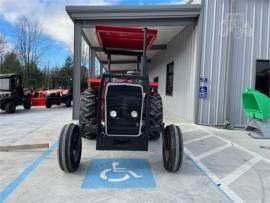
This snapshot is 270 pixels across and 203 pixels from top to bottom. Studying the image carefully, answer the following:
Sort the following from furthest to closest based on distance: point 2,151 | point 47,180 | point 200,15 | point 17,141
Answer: point 200,15
point 17,141
point 2,151
point 47,180

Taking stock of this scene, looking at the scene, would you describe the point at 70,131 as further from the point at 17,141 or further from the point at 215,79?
the point at 215,79

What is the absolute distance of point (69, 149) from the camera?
4.75 meters

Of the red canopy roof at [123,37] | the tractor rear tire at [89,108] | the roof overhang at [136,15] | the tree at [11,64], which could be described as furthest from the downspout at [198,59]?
the tree at [11,64]

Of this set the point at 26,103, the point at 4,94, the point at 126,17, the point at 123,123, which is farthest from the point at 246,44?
the point at 26,103

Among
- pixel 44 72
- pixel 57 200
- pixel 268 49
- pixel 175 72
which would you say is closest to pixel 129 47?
pixel 57 200

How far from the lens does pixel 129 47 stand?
698cm

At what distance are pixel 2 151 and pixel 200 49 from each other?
6609 mm

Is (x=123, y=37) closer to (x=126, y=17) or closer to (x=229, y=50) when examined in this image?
(x=126, y=17)

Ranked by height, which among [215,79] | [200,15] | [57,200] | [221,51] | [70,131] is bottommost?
[57,200]

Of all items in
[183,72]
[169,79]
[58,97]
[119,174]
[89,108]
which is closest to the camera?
[119,174]

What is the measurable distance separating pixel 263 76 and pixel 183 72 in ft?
9.85

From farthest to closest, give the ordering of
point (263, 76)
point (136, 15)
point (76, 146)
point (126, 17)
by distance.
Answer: point (263, 76) → point (126, 17) → point (136, 15) → point (76, 146)

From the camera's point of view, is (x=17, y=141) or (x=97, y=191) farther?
(x=17, y=141)

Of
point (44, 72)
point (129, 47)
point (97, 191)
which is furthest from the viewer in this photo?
point (44, 72)
